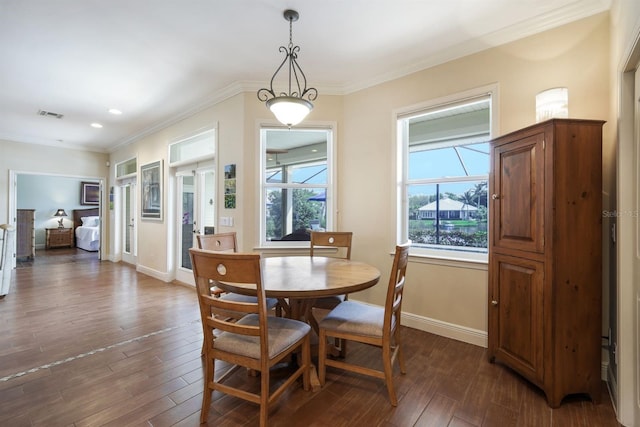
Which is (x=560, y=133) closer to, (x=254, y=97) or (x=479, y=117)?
(x=479, y=117)

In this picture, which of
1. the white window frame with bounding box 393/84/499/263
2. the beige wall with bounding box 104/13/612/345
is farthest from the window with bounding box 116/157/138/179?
the white window frame with bounding box 393/84/499/263

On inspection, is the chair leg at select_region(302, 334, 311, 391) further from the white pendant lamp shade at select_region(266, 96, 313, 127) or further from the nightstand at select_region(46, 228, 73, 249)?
the nightstand at select_region(46, 228, 73, 249)

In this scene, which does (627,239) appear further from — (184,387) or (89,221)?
(89,221)

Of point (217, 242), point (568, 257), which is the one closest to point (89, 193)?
point (217, 242)

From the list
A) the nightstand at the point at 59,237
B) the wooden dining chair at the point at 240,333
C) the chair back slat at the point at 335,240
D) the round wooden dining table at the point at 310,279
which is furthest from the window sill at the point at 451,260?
the nightstand at the point at 59,237

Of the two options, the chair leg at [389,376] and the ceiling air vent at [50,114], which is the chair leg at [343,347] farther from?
the ceiling air vent at [50,114]

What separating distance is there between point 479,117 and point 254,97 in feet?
8.15

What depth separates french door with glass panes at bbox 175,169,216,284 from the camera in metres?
4.43

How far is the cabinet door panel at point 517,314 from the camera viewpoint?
1.80 m

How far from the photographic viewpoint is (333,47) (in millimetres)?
2664

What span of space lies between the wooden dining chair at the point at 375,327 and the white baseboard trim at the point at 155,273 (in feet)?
12.6

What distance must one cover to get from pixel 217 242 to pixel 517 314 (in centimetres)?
249

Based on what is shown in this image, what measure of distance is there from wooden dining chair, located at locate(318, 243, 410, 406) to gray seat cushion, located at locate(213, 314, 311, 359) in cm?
22

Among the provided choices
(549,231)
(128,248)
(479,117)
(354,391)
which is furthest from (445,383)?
(128,248)
